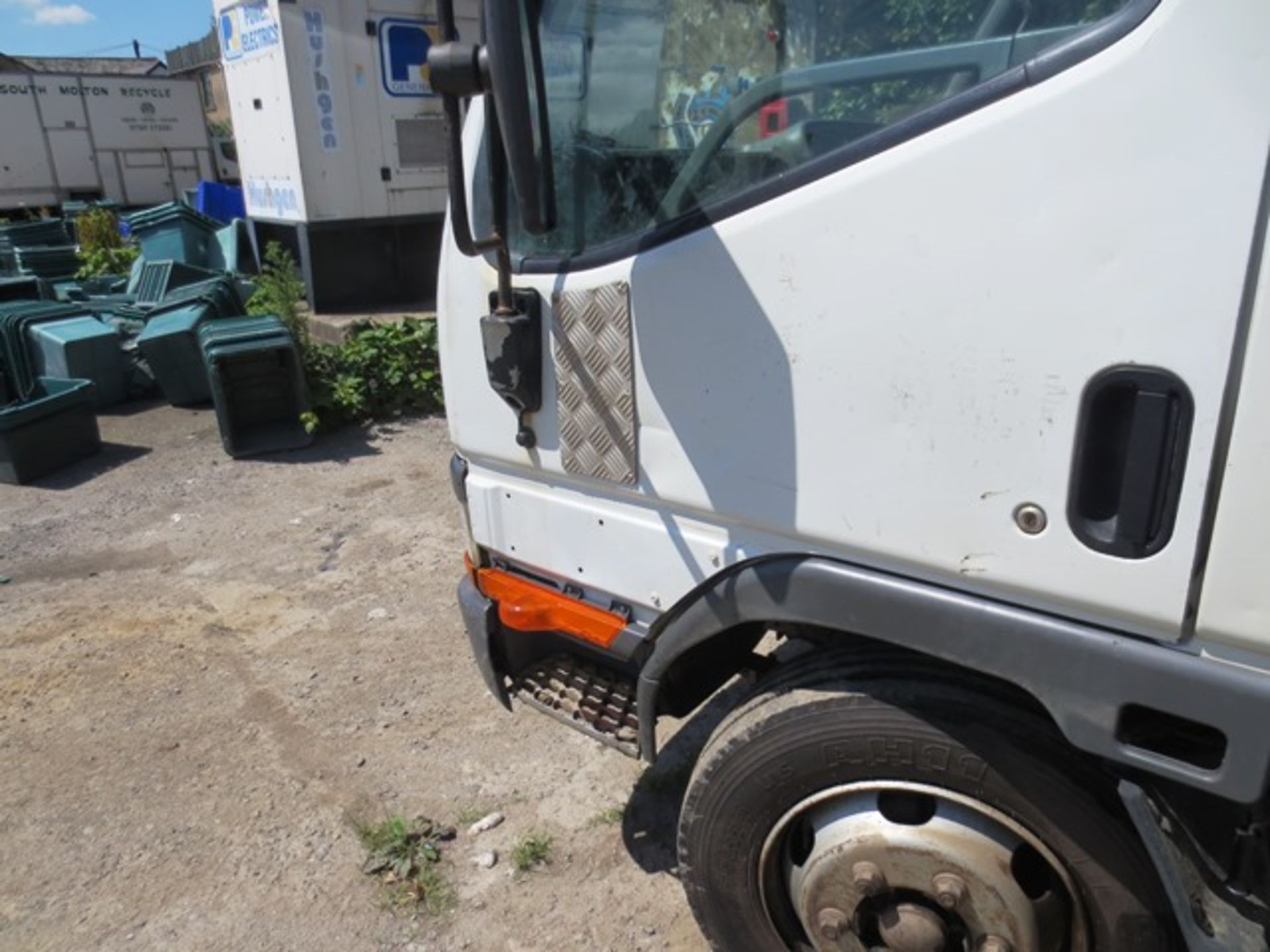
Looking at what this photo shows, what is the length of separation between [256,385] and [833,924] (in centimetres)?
593

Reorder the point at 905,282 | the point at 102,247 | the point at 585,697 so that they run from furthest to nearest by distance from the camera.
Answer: the point at 102,247 → the point at 585,697 → the point at 905,282

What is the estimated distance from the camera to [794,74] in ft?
5.90

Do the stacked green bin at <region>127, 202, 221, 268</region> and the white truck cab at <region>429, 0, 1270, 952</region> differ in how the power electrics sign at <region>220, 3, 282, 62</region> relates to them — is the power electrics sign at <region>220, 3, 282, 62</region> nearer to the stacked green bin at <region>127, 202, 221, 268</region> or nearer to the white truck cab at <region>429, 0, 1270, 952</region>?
the stacked green bin at <region>127, 202, 221, 268</region>

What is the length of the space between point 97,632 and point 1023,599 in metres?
4.18

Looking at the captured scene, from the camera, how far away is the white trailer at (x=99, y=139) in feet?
60.8

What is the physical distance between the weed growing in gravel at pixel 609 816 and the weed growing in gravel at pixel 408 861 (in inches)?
17.9

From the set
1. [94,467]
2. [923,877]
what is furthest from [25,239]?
[923,877]

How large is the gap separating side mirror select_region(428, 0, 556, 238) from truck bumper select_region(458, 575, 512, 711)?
1.20 meters

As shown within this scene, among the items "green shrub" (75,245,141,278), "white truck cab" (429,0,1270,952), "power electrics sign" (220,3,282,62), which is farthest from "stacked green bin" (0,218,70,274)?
"white truck cab" (429,0,1270,952)

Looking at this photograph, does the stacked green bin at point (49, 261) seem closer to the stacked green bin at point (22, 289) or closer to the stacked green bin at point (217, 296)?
the stacked green bin at point (22, 289)

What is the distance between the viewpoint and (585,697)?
2527 mm

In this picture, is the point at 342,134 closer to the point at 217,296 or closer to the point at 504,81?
the point at 217,296

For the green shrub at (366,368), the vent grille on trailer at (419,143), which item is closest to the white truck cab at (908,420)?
the green shrub at (366,368)

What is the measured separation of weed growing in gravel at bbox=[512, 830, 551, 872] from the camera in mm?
2812
